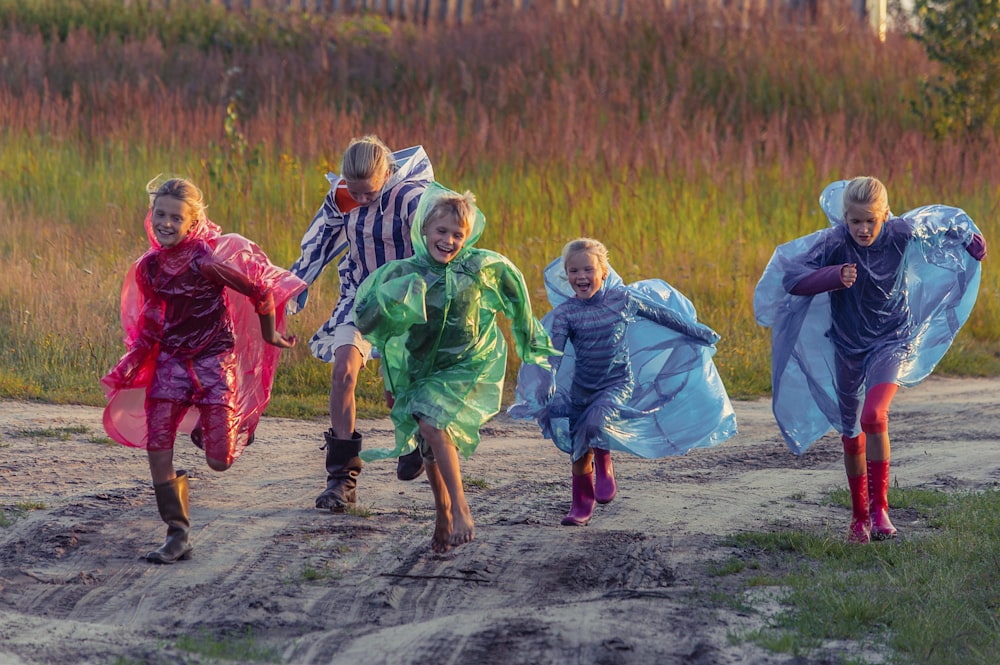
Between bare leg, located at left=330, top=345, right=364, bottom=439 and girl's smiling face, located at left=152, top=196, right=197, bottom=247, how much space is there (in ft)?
3.64

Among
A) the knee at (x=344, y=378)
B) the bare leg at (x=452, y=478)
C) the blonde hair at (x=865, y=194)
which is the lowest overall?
the bare leg at (x=452, y=478)

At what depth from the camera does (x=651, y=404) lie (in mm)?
6543

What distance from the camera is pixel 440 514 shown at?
5.59m

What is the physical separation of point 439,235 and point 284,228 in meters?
6.80

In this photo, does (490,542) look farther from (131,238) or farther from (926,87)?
(926,87)

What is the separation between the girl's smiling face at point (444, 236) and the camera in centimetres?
545

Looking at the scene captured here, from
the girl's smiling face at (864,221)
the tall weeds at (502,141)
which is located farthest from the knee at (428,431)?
the tall weeds at (502,141)

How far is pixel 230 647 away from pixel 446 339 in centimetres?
168

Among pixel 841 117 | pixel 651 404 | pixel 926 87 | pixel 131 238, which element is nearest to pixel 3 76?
pixel 131 238

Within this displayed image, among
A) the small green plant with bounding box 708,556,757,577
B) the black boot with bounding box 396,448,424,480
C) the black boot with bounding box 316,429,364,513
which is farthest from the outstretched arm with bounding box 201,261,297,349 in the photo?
the small green plant with bounding box 708,556,757,577

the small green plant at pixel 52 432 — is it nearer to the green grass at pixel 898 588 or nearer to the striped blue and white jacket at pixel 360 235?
the striped blue and white jacket at pixel 360 235

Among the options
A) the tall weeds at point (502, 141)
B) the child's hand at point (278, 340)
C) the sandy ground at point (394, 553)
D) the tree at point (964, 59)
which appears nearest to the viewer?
the sandy ground at point (394, 553)

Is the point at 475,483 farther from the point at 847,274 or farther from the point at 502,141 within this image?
the point at 502,141

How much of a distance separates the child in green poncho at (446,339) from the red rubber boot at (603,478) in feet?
2.63
